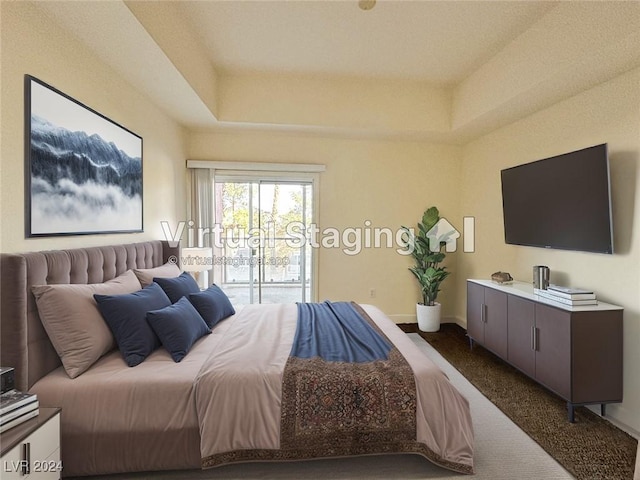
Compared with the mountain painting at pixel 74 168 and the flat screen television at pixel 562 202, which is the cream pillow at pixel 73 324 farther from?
the flat screen television at pixel 562 202

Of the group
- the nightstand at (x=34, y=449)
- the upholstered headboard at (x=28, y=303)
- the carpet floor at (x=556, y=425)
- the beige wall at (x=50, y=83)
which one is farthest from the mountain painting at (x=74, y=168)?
the carpet floor at (x=556, y=425)

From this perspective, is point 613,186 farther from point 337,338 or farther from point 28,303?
point 28,303

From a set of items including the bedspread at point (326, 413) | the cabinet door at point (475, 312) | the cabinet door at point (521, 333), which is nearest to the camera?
the bedspread at point (326, 413)

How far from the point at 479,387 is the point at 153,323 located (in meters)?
2.66

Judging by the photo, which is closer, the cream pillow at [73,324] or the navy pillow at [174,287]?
the cream pillow at [73,324]

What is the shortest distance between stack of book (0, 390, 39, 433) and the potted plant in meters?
3.87

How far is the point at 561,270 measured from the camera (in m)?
2.88

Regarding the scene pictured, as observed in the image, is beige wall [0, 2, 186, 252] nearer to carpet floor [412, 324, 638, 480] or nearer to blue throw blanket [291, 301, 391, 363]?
blue throw blanket [291, 301, 391, 363]

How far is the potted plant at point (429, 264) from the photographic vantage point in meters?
4.23

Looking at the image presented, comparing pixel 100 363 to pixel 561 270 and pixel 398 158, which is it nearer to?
pixel 561 270

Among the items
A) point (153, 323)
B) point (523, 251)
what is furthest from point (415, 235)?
point (153, 323)

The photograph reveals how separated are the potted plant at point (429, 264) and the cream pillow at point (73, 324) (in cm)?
357

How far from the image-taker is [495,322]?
10.2 ft

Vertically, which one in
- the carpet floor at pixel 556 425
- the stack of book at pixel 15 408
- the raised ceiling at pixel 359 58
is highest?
the raised ceiling at pixel 359 58
